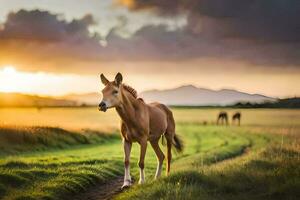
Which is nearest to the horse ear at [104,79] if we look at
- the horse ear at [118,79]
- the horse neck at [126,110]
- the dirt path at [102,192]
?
the horse ear at [118,79]

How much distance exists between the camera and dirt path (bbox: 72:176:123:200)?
15.4m

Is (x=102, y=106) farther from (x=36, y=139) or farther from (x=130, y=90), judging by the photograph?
(x=36, y=139)

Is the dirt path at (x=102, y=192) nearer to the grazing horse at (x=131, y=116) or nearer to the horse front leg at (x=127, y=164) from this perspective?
the horse front leg at (x=127, y=164)

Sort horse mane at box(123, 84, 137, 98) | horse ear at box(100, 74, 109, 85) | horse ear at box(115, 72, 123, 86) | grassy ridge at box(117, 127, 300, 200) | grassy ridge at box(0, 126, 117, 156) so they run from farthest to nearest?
grassy ridge at box(0, 126, 117, 156) < horse mane at box(123, 84, 137, 98) < horse ear at box(100, 74, 109, 85) < horse ear at box(115, 72, 123, 86) < grassy ridge at box(117, 127, 300, 200)

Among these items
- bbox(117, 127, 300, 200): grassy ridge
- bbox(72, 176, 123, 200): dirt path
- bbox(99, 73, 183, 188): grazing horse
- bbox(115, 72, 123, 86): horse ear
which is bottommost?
bbox(72, 176, 123, 200): dirt path

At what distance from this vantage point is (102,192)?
1627cm

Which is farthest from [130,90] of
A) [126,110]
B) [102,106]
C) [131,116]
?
[102,106]

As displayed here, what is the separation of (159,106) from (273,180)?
6.05m

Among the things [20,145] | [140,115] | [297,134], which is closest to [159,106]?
[140,115]

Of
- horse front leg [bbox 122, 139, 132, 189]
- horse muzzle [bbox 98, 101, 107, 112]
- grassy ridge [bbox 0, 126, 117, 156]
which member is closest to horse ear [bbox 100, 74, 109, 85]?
horse muzzle [bbox 98, 101, 107, 112]

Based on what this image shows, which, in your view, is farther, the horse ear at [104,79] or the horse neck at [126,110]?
the horse neck at [126,110]

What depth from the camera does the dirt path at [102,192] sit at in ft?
50.6

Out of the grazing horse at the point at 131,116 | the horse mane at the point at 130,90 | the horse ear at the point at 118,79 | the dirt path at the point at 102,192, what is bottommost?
the dirt path at the point at 102,192

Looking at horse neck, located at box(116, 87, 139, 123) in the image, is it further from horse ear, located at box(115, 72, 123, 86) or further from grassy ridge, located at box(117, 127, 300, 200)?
grassy ridge, located at box(117, 127, 300, 200)
